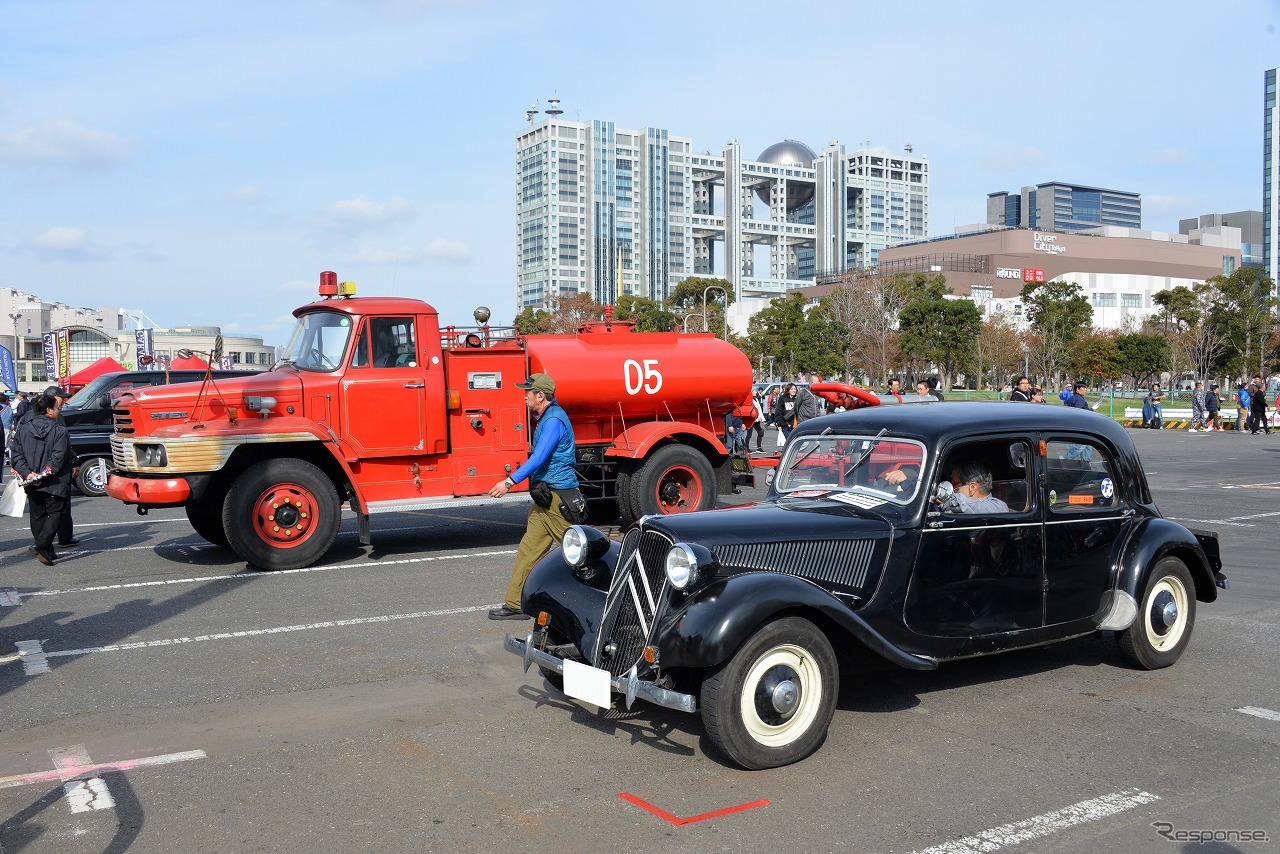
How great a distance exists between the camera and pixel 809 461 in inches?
255

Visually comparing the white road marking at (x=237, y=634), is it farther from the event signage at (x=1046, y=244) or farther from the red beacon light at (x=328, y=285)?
the event signage at (x=1046, y=244)

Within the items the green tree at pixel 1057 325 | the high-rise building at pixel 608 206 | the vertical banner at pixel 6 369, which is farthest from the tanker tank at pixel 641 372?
the high-rise building at pixel 608 206

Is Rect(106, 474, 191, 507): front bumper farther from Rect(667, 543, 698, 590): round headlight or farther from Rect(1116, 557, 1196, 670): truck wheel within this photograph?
Rect(1116, 557, 1196, 670): truck wheel

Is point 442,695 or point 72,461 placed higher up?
point 72,461

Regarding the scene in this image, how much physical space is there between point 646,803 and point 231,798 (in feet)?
5.99

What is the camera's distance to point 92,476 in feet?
60.1

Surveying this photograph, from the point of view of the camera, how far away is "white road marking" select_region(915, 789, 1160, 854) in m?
4.15

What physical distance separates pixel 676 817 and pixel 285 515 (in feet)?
23.4

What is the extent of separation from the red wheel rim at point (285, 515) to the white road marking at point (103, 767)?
17.5 feet

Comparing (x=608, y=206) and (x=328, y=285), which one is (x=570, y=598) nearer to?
(x=328, y=285)

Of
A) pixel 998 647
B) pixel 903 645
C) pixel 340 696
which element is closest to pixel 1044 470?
pixel 998 647

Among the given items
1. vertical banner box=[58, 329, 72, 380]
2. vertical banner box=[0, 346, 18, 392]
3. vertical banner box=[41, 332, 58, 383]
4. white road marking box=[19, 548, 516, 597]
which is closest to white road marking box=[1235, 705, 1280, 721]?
white road marking box=[19, 548, 516, 597]

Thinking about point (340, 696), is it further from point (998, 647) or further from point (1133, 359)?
point (1133, 359)

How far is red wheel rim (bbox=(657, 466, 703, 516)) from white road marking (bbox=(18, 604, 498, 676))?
13.8ft
